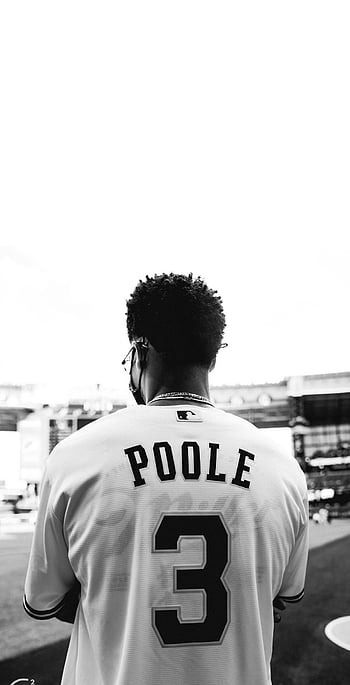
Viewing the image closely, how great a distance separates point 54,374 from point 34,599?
→ 20.1 ft

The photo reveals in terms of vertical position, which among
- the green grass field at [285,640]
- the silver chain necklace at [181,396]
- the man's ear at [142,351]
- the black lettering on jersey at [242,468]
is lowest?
the green grass field at [285,640]

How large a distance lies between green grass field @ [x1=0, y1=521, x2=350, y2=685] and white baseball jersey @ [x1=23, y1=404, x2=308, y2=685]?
111 inches

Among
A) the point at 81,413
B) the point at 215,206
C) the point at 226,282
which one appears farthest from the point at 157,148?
the point at 81,413

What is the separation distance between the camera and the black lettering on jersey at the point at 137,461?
0.86 meters

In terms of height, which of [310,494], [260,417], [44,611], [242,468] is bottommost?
[310,494]

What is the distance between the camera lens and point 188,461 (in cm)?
89

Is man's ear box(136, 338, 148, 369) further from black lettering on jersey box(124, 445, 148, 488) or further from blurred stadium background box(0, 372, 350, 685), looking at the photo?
blurred stadium background box(0, 372, 350, 685)

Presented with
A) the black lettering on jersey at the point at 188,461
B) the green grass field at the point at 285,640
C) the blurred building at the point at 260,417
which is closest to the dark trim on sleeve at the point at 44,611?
the black lettering on jersey at the point at 188,461

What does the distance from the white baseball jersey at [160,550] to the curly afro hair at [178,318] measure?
147mm

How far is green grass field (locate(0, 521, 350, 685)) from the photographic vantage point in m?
3.27

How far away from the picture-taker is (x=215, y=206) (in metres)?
4.76

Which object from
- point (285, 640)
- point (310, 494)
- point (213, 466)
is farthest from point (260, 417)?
point (213, 466)

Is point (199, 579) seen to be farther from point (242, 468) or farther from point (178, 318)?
point (178, 318)

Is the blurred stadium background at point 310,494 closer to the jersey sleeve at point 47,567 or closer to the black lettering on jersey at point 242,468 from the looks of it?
the jersey sleeve at point 47,567
